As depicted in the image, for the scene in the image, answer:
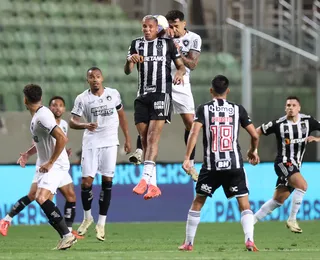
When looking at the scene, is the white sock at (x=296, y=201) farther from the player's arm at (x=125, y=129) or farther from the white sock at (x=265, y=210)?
the player's arm at (x=125, y=129)

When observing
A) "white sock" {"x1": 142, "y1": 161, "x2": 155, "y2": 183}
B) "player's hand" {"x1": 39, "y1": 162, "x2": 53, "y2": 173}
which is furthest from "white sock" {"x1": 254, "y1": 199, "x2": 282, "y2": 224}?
"player's hand" {"x1": 39, "y1": 162, "x2": 53, "y2": 173}

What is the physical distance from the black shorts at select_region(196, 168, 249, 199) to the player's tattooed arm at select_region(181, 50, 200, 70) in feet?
7.17

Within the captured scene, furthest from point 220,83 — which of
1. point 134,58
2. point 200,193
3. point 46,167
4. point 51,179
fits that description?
point 51,179

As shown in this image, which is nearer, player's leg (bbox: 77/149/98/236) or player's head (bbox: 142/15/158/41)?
player's head (bbox: 142/15/158/41)

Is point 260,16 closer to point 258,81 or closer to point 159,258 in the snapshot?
point 258,81

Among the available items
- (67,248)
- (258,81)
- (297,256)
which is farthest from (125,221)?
(297,256)

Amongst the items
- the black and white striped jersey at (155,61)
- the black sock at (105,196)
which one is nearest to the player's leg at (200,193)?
the black and white striped jersey at (155,61)

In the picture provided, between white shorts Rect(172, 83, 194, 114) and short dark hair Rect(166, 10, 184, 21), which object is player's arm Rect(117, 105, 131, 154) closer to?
white shorts Rect(172, 83, 194, 114)

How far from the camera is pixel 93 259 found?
35.1 ft

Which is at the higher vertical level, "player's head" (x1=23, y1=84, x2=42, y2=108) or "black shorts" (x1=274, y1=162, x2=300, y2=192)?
"player's head" (x1=23, y1=84, x2=42, y2=108)

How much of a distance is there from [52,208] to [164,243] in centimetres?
228

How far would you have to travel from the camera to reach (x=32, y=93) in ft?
39.4

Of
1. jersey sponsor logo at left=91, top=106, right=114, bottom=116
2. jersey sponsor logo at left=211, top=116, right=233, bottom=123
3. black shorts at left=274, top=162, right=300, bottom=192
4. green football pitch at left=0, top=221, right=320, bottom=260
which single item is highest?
jersey sponsor logo at left=91, top=106, right=114, bottom=116

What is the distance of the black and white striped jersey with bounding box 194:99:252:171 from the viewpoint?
11.8 meters
